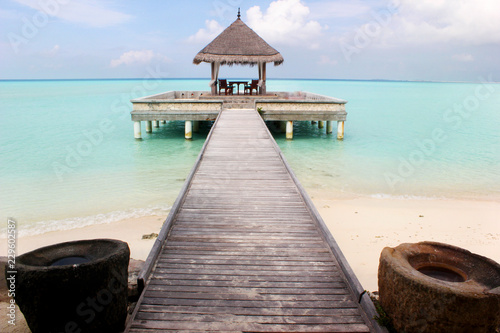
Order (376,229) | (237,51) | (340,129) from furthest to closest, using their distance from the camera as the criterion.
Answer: (340,129)
(237,51)
(376,229)

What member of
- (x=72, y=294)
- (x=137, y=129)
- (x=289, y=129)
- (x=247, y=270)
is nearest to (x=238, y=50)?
(x=289, y=129)

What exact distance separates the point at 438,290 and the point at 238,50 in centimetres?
1660

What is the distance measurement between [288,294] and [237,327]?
67cm

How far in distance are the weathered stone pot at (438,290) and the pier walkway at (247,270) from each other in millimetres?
392

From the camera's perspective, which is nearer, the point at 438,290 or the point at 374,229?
the point at 438,290

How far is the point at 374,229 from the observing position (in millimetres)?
7660

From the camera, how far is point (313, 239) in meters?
4.54

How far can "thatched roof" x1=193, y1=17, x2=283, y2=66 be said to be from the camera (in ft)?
57.1

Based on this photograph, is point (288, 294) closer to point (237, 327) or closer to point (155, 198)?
point (237, 327)

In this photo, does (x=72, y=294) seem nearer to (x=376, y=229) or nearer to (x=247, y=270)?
(x=247, y=270)

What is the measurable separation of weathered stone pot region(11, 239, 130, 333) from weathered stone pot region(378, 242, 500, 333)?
2241mm

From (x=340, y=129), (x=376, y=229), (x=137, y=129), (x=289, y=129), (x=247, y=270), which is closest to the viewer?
(x=247, y=270)

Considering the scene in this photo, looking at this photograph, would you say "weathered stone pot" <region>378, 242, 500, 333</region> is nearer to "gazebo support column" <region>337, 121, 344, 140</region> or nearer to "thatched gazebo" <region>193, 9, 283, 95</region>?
"gazebo support column" <region>337, 121, 344, 140</region>

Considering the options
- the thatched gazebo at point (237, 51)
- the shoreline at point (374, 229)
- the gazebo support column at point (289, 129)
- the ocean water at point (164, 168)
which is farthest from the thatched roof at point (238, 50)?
the shoreline at point (374, 229)
